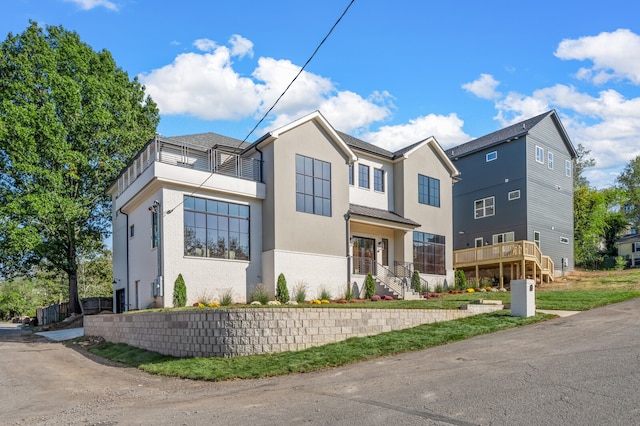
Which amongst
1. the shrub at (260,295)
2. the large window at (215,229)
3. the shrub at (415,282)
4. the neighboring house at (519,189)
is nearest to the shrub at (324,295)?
the shrub at (260,295)

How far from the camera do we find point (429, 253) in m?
27.3

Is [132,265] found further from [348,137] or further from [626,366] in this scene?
[626,366]

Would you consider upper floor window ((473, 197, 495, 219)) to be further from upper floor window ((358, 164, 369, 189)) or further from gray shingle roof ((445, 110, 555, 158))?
upper floor window ((358, 164, 369, 189))

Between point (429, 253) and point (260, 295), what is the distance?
37.0ft

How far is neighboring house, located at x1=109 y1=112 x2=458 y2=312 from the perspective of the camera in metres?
19.4

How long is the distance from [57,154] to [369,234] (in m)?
16.5

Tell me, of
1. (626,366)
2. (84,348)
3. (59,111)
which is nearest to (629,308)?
(626,366)

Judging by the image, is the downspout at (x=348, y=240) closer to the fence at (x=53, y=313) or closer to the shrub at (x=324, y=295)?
the shrub at (x=324, y=295)

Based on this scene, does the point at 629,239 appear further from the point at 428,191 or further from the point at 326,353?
the point at 326,353

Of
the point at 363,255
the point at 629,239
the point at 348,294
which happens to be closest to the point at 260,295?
the point at 348,294

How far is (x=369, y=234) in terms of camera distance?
25453 mm

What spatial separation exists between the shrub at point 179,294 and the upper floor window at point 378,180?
11860mm

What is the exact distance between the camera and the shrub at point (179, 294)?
18328mm

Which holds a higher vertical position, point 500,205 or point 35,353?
point 500,205
